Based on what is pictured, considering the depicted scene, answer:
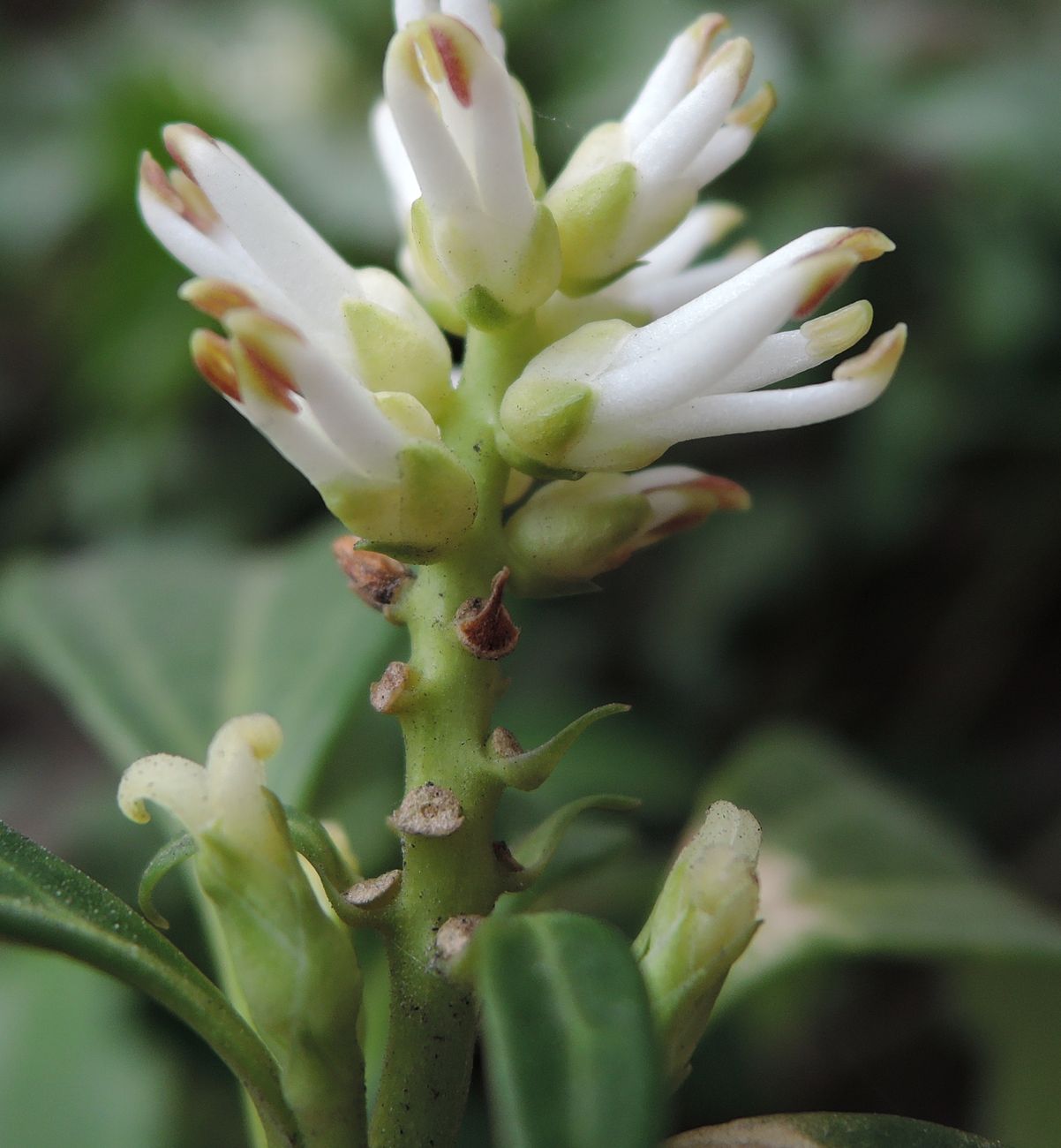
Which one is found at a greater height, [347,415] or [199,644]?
[347,415]

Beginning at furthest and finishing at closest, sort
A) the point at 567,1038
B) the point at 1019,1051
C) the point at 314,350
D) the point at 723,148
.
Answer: the point at 1019,1051
the point at 723,148
the point at 314,350
the point at 567,1038

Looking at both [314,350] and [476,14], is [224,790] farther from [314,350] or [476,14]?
[476,14]

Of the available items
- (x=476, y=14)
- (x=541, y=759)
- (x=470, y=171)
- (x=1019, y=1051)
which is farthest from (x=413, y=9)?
(x=1019, y=1051)

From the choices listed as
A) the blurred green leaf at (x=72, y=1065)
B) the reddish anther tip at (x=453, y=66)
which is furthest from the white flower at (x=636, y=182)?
the blurred green leaf at (x=72, y=1065)

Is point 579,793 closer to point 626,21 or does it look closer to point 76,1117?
point 76,1117

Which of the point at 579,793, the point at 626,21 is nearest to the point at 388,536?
the point at 579,793

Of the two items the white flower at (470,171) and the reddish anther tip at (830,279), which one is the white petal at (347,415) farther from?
the reddish anther tip at (830,279)
